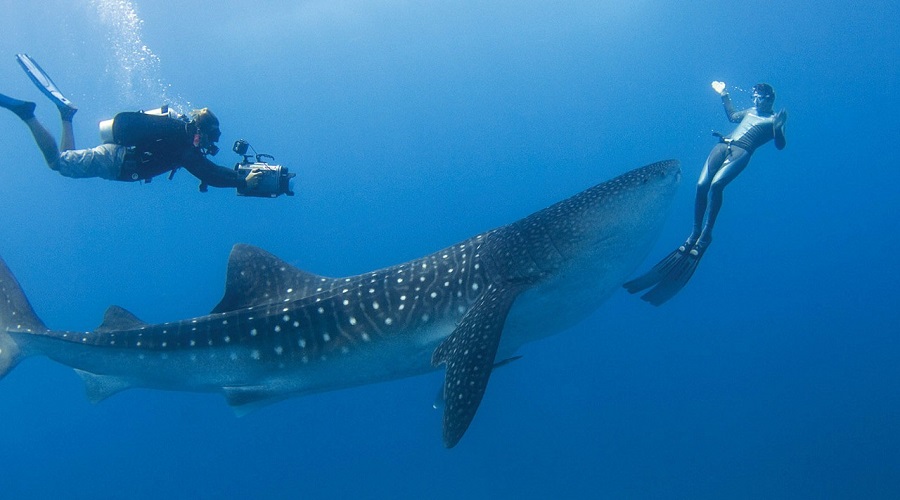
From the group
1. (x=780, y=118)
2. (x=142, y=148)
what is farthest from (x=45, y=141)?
(x=780, y=118)

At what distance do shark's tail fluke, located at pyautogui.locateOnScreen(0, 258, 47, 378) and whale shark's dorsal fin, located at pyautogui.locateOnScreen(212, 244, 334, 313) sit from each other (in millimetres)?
2455

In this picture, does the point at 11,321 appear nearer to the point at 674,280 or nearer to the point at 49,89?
the point at 49,89

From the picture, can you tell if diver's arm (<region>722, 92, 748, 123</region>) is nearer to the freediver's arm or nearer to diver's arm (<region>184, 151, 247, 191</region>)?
the freediver's arm

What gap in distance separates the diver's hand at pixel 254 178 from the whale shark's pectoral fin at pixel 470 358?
4.00m

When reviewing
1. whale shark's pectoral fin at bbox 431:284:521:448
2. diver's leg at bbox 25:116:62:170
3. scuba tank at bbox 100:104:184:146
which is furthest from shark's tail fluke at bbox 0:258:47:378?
whale shark's pectoral fin at bbox 431:284:521:448

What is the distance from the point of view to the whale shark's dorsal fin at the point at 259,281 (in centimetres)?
682

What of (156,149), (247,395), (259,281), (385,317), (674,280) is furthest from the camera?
(674,280)

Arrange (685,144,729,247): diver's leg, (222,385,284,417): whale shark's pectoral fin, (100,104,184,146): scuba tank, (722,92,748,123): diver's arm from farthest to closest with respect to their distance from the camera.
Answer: (722,92,748,123): diver's arm → (685,144,729,247): diver's leg → (100,104,184,146): scuba tank → (222,385,284,417): whale shark's pectoral fin


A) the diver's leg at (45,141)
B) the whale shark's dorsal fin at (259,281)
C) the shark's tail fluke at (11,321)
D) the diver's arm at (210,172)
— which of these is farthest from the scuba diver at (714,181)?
the diver's leg at (45,141)

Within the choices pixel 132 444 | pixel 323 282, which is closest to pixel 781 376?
pixel 323 282

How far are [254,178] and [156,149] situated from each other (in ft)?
4.82

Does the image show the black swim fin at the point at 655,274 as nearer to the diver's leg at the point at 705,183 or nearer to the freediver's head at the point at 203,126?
the diver's leg at the point at 705,183

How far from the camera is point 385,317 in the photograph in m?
6.13

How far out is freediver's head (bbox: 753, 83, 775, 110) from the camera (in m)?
9.69
